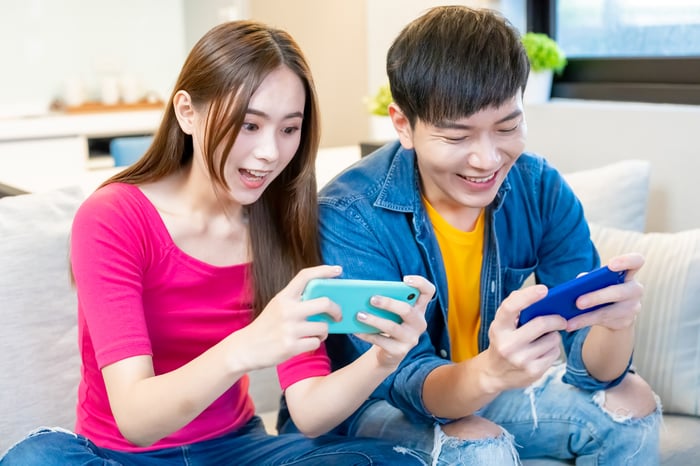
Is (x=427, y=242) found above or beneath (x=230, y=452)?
above

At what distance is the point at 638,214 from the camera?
2.14 meters

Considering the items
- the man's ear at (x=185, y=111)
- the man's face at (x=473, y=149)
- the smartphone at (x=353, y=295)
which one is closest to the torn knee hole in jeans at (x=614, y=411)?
the man's face at (x=473, y=149)

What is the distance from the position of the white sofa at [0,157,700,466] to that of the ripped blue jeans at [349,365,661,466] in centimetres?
6

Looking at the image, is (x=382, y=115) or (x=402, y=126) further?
(x=382, y=115)

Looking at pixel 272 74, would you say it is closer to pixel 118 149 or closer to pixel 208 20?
pixel 118 149

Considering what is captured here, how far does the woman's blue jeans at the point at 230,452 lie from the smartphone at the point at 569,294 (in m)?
0.31

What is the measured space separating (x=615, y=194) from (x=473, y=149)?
799mm

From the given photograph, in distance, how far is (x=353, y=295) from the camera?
1.15m

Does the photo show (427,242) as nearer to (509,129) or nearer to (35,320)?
(509,129)

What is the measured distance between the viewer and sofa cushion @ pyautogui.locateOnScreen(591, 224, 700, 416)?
Result: 1754 mm

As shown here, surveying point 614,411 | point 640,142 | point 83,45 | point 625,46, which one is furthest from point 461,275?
point 83,45

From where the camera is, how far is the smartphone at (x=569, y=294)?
3.96 ft

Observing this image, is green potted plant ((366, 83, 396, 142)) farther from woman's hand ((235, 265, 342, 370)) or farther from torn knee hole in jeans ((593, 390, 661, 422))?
woman's hand ((235, 265, 342, 370))

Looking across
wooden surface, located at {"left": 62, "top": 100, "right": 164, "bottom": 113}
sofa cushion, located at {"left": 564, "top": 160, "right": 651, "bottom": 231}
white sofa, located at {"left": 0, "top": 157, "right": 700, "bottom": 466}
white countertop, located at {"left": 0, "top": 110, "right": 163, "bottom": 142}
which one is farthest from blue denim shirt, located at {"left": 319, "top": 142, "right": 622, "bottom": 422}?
wooden surface, located at {"left": 62, "top": 100, "right": 164, "bottom": 113}
